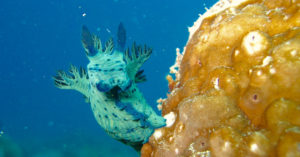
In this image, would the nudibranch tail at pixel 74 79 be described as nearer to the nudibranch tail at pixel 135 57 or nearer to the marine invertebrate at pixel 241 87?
the nudibranch tail at pixel 135 57

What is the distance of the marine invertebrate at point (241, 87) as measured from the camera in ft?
5.04

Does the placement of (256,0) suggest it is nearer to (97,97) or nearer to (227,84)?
(227,84)

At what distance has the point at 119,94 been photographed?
2.49m

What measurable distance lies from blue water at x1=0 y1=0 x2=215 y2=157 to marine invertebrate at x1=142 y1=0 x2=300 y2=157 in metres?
32.3

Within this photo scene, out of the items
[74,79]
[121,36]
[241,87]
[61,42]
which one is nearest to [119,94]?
[121,36]

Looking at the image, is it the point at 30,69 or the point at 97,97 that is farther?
the point at 30,69

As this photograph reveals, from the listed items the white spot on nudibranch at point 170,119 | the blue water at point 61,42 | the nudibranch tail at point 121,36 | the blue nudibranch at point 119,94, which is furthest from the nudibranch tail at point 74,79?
the blue water at point 61,42

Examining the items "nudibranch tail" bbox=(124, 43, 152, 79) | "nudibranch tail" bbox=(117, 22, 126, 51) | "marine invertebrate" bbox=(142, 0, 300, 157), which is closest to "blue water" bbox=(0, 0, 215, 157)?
"nudibranch tail" bbox=(124, 43, 152, 79)

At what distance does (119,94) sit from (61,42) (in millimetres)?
69109

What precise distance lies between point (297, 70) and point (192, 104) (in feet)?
3.19

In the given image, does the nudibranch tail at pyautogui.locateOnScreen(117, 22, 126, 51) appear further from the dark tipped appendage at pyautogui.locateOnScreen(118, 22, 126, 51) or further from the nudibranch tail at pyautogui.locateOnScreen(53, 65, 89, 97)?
the nudibranch tail at pyautogui.locateOnScreen(53, 65, 89, 97)

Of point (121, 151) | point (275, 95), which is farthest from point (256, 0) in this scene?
point (121, 151)

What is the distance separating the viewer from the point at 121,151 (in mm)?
16609

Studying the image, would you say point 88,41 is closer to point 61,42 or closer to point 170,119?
point 170,119
